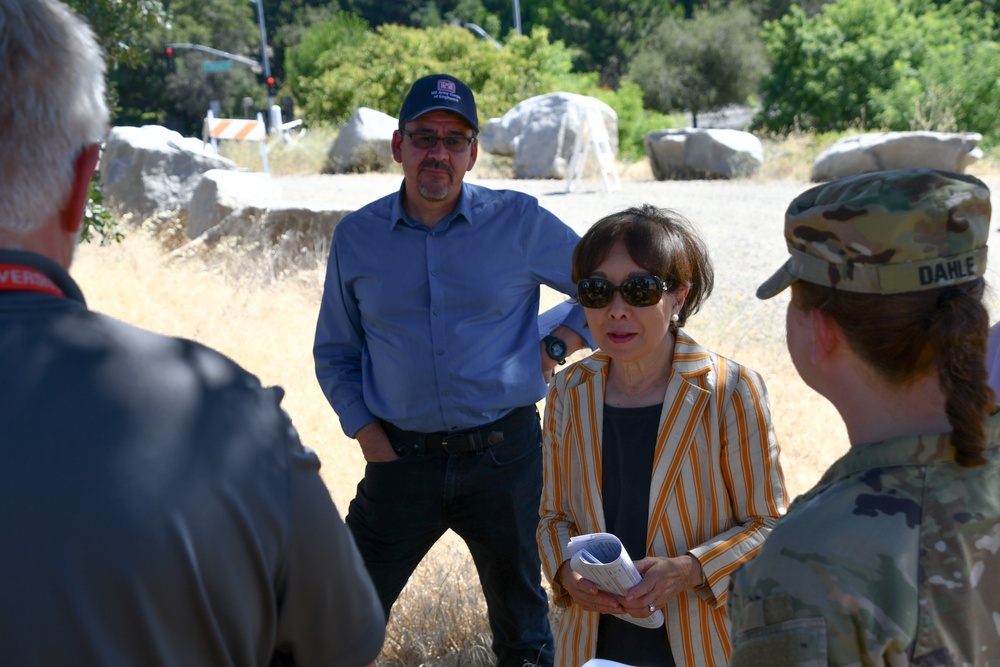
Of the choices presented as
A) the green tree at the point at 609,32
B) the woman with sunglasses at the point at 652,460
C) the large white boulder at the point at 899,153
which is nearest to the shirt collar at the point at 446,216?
the woman with sunglasses at the point at 652,460

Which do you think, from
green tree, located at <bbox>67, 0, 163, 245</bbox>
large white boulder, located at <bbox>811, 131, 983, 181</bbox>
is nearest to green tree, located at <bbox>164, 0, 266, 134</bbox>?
large white boulder, located at <bbox>811, 131, 983, 181</bbox>

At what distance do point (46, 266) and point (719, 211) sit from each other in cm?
1399

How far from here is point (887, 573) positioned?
1479 mm

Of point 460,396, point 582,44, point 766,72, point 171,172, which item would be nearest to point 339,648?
point 460,396

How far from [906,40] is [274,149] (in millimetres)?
16431

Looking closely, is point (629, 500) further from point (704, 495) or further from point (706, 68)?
point (706, 68)

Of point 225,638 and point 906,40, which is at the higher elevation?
point 906,40

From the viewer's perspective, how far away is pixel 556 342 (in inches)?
157

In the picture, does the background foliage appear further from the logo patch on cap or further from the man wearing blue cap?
the man wearing blue cap

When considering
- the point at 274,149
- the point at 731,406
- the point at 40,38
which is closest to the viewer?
the point at 40,38

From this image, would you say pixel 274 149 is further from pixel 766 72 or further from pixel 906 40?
pixel 766 72

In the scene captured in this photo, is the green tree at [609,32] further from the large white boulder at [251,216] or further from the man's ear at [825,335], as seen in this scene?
the man's ear at [825,335]

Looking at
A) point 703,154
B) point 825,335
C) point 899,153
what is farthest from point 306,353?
point 703,154

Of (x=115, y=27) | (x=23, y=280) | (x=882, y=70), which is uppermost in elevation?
(x=882, y=70)
